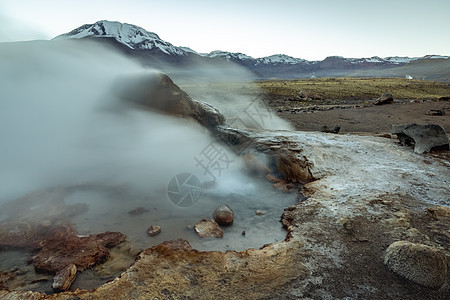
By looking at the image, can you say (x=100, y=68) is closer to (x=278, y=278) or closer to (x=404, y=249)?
(x=278, y=278)

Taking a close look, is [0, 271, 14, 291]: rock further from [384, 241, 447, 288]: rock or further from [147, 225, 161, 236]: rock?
[384, 241, 447, 288]: rock

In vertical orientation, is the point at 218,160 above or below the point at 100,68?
below

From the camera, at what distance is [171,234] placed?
10.7 feet

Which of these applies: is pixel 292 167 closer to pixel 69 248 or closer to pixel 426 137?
pixel 426 137

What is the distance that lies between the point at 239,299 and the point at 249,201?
236 cm

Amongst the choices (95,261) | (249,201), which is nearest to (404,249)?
(249,201)

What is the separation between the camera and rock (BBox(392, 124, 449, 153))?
5.52 m

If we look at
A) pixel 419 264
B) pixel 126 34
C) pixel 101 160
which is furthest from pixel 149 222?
pixel 126 34

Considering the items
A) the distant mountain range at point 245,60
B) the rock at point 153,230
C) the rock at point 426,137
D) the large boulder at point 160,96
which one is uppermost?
the distant mountain range at point 245,60

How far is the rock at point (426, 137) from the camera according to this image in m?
5.52

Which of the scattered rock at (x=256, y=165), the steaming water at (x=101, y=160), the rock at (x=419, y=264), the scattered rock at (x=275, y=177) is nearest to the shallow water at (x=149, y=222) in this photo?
the steaming water at (x=101, y=160)
